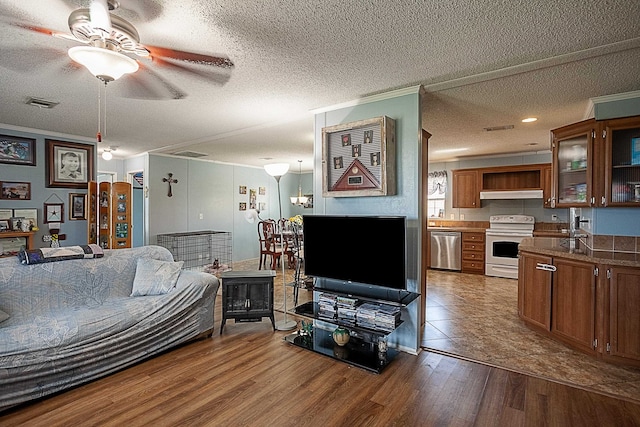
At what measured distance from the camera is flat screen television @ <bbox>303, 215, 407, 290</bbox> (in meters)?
2.82

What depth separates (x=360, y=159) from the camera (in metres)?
3.18

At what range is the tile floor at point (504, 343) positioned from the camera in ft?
8.50

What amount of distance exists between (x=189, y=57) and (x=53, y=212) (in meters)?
4.10

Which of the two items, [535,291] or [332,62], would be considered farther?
[535,291]

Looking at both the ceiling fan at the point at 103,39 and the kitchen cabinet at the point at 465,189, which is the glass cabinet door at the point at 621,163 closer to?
the kitchen cabinet at the point at 465,189

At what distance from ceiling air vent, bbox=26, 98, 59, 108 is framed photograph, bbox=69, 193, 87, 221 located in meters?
2.01

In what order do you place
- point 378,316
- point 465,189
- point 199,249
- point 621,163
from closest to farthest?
point 378,316, point 621,163, point 465,189, point 199,249

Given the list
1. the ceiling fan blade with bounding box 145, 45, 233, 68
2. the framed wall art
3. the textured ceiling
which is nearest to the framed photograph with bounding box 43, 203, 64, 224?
the textured ceiling

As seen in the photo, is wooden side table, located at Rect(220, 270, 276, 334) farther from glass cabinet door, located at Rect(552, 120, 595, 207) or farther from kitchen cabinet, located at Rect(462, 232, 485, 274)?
kitchen cabinet, located at Rect(462, 232, 485, 274)

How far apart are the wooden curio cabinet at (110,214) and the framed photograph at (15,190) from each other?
2.70 ft

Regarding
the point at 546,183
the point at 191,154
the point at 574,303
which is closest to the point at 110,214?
the point at 191,154

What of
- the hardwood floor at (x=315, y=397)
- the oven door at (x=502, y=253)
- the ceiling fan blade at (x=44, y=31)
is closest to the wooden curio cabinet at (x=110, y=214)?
the hardwood floor at (x=315, y=397)

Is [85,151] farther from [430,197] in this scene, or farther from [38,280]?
[430,197]

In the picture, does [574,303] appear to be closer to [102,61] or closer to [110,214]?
[102,61]
